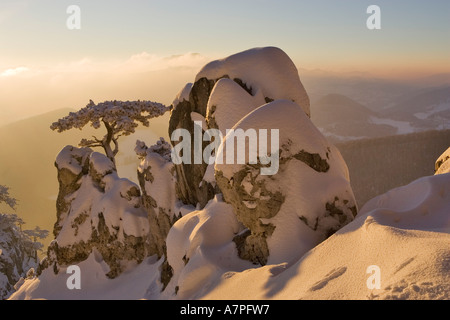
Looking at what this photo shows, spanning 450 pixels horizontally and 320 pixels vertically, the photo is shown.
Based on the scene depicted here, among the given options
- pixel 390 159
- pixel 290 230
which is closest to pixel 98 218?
pixel 290 230

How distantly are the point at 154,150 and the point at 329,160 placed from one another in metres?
7.28

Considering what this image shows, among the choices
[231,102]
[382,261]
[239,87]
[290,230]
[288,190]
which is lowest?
[290,230]

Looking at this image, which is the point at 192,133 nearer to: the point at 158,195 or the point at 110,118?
the point at 158,195

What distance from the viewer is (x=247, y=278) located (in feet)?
20.0

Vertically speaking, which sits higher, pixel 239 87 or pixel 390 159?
pixel 239 87

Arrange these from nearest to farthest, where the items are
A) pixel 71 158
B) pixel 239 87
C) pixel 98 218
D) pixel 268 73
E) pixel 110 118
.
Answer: pixel 239 87, pixel 268 73, pixel 98 218, pixel 71 158, pixel 110 118

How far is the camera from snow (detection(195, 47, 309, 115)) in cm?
909

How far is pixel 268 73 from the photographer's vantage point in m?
9.11

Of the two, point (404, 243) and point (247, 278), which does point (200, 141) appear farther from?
point (404, 243)

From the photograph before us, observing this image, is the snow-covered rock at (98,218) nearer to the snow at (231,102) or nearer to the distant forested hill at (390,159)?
the snow at (231,102)

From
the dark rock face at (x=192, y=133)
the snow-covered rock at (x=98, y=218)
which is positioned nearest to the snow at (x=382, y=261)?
the dark rock face at (x=192, y=133)
